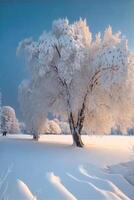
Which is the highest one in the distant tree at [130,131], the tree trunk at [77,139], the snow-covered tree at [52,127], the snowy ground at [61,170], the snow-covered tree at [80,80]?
the snow-covered tree at [80,80]

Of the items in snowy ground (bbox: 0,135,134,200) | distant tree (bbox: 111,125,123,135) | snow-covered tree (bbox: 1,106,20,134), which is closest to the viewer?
snowy ground (bbox: 0,135,134,200)

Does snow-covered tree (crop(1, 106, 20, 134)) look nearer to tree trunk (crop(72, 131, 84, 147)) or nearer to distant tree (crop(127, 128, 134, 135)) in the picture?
tree trunk (crop(72, 131, 84, 147))

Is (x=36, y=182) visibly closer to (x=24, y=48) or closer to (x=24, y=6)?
(x=24, y=48)

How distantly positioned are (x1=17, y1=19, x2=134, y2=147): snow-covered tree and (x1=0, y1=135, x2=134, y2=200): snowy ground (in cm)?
26

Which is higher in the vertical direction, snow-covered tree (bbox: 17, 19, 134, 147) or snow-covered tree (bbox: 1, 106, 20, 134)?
snow-covered tree (bbox: 17, 19, 134, 147)

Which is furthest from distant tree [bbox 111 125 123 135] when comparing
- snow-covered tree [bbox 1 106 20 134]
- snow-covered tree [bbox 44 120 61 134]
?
snow-covered tree [bbox 1 106 20 134]

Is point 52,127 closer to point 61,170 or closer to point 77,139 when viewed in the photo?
point 77,139

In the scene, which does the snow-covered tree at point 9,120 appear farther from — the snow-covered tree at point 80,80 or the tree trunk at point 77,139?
the tree trunk at point 77,139

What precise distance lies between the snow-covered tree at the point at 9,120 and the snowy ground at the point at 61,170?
6 cm

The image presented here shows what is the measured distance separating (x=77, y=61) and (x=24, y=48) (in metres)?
0.48

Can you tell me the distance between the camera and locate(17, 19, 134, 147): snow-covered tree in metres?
3.18

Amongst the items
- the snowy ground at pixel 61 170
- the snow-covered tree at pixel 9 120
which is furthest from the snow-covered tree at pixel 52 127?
the snow-covered tree at pixel 9 120

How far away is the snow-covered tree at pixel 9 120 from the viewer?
2.77m

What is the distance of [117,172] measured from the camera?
2.74m
